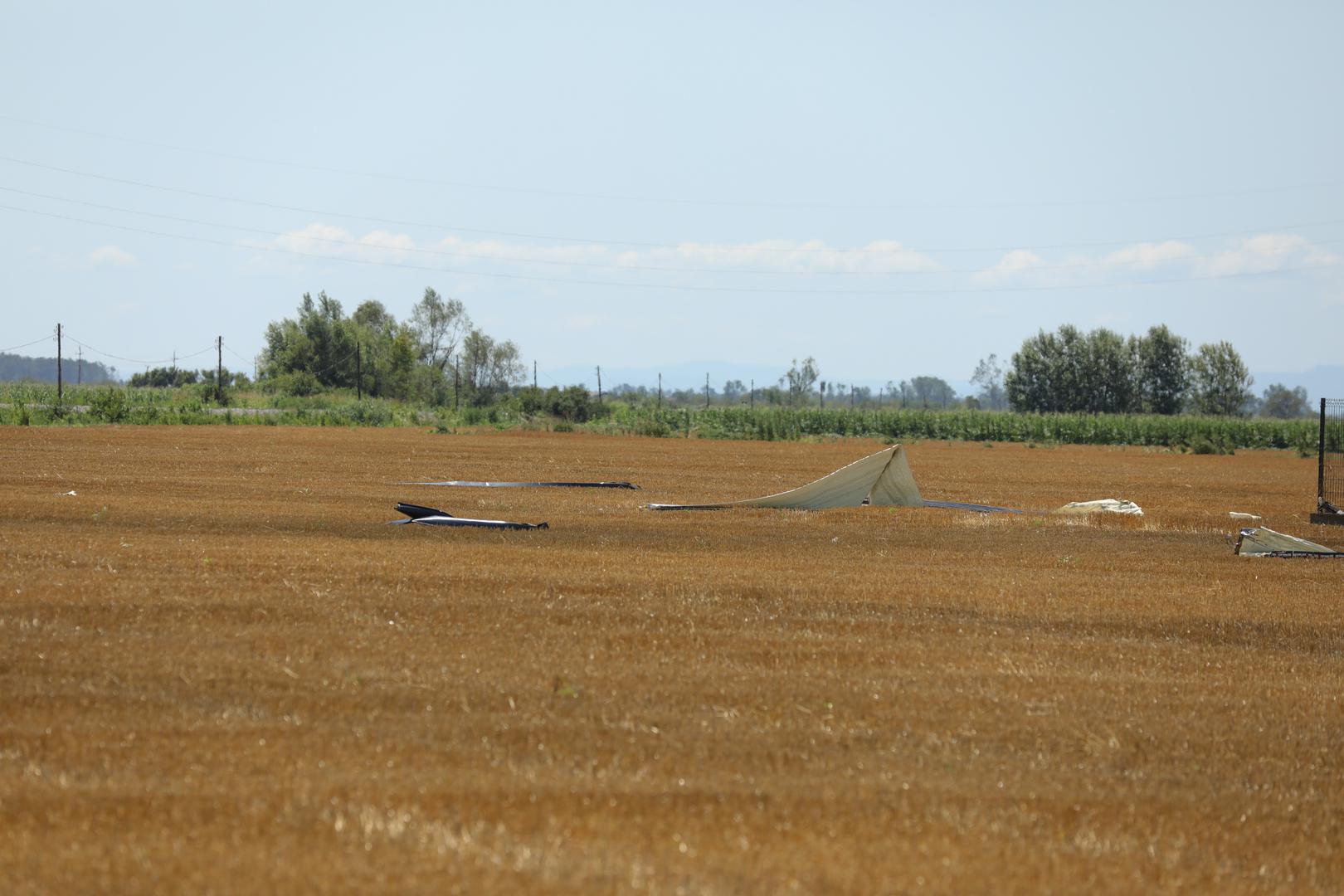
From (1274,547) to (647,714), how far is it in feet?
36.3

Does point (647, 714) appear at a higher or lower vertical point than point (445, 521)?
lower

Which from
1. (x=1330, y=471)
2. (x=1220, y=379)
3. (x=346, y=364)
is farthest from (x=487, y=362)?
(x=1330, y=471)

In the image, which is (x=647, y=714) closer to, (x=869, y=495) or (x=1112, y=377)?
(x=869, y=495)

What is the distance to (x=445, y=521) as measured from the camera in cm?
1511

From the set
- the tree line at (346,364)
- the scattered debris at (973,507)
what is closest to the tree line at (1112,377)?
the tree line at (346,364)

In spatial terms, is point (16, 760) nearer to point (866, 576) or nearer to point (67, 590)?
point (67, 590)

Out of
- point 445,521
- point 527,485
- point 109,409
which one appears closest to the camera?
point 445,521

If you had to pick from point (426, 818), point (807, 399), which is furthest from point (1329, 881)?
point (807, 399)

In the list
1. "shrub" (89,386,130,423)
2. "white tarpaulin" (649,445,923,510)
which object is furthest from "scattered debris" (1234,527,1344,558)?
"shrub" (89,386,130,423)

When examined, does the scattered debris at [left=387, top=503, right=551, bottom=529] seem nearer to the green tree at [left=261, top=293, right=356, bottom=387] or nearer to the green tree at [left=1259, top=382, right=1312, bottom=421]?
the green tree at [left=261, top=293, right=356, bottom=387]

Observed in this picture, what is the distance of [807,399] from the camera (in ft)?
391

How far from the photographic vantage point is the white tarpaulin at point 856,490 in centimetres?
1866

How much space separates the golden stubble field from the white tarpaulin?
409 cm

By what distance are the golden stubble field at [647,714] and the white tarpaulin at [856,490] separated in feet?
13.4
